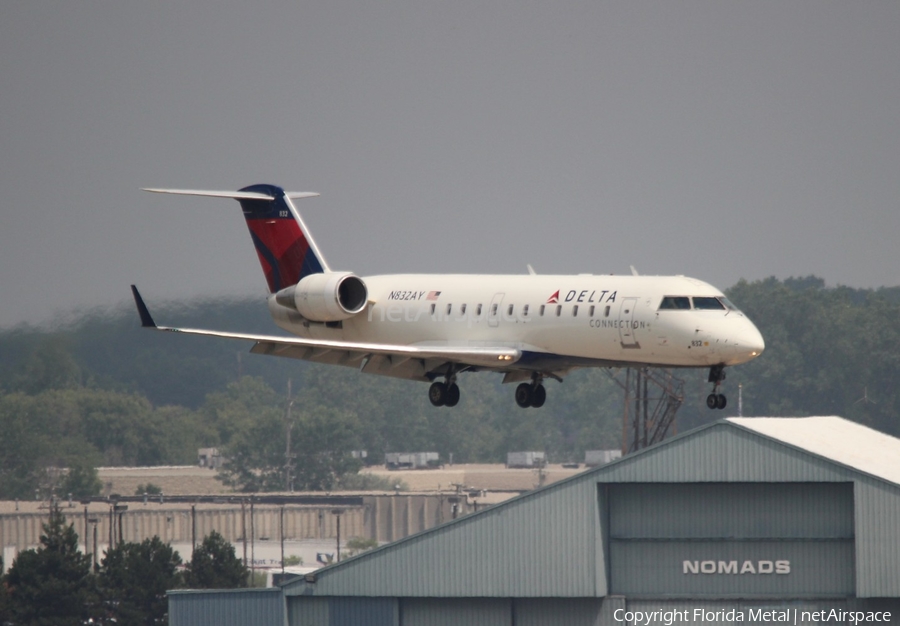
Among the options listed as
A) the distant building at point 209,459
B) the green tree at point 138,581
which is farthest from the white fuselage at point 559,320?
the distant building at point 209,459

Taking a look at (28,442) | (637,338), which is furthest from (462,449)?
(637,338)

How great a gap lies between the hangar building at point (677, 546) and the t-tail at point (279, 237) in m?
9.34

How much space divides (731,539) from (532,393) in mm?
7551

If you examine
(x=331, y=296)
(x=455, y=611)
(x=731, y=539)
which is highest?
(x=331, y=296)

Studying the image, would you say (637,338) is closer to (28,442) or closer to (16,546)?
(16,546)

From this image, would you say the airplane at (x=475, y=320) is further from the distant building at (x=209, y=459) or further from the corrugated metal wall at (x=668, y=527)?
the distant building at (x=209, y=459)

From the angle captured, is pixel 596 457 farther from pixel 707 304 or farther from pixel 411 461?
pixel 707 304

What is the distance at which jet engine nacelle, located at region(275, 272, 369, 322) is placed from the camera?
52.5m

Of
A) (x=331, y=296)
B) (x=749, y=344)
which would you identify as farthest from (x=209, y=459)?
(x=749, y=344)

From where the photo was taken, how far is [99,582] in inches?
3531

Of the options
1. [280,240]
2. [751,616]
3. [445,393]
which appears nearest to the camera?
[751,616]

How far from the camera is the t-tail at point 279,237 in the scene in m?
55.2

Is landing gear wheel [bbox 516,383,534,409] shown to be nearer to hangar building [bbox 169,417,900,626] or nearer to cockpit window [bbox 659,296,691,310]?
hangar building [bbox 169,417,900,626]

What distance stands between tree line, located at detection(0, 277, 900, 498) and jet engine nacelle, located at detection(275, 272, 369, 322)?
72.2 meters
